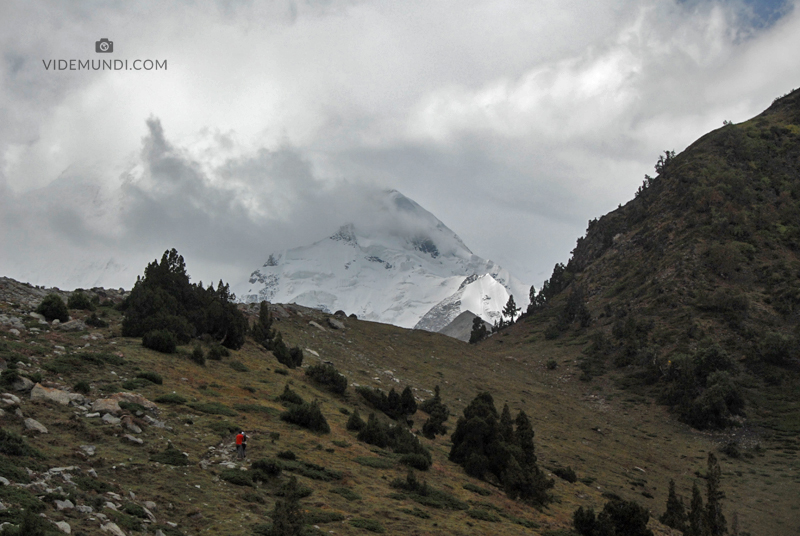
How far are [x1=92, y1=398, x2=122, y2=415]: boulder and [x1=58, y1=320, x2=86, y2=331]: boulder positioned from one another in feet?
39.7

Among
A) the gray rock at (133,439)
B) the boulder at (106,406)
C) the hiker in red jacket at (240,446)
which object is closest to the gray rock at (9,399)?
the boulder at (106,406)

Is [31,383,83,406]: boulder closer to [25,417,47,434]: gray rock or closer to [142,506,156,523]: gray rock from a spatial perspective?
[25,417,47,434]: gray rock

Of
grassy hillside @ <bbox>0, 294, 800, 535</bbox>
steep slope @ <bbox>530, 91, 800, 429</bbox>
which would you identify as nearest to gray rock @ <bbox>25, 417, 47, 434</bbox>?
grassy hillside @ <bbox>0, 294, 800, 535</bbox>

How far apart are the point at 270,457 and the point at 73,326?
16.6 metres

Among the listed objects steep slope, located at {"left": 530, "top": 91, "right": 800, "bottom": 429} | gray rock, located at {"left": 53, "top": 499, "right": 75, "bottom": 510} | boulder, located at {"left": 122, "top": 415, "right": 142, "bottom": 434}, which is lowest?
gray rock, located at {"left": 53, "top": 499, "right": 75, "bottom": 510}

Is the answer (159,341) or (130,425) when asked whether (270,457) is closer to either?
(130,425)

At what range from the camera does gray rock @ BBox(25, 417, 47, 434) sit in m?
15.7

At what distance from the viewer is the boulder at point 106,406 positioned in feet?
62.6

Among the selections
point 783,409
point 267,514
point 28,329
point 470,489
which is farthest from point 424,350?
point 267,514

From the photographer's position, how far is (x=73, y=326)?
30203 mm

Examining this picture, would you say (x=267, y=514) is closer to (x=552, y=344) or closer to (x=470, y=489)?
(x=470, y=489)

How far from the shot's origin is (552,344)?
9338 cm

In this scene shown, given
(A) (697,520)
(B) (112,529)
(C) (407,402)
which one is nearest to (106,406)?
(B) (112,529)

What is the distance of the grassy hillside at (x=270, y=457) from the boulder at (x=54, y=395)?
338mm
